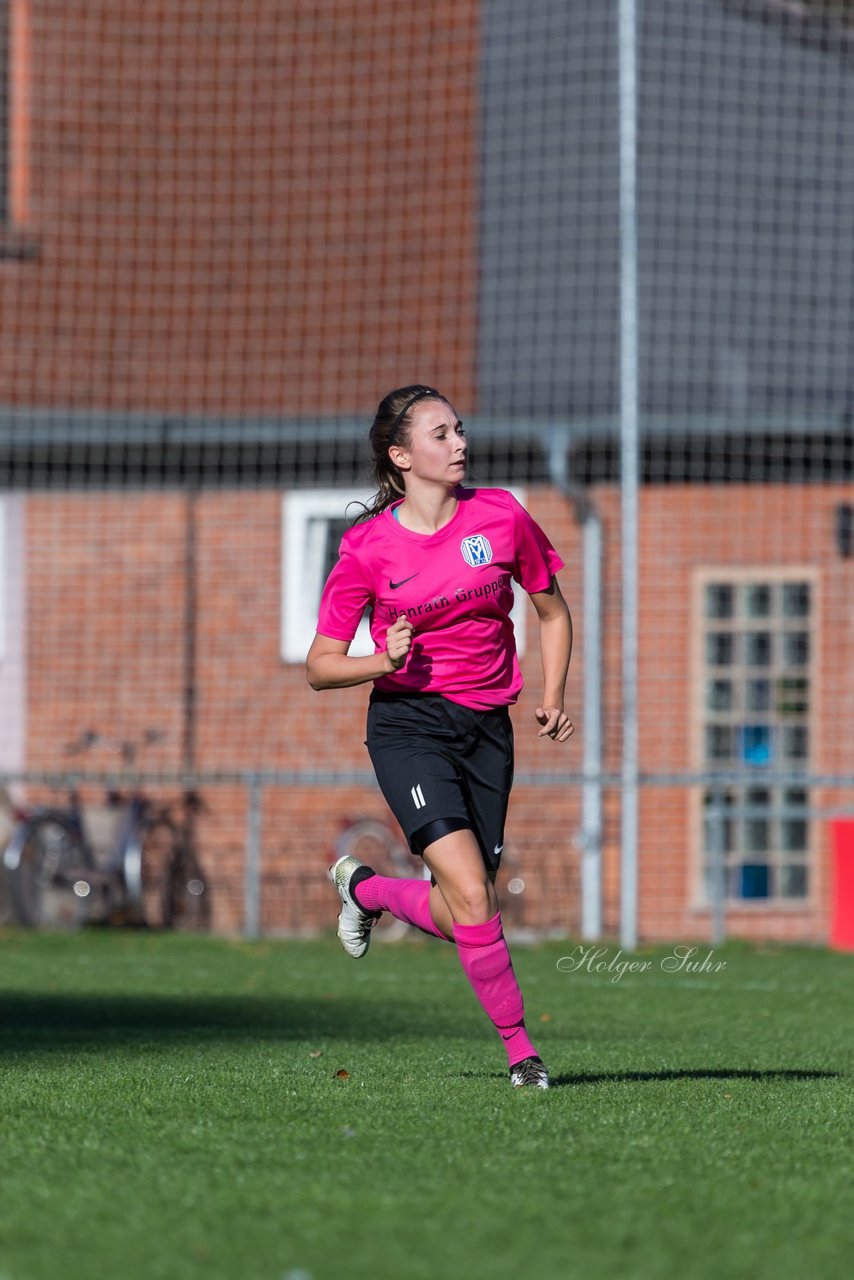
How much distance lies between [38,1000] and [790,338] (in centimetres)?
997

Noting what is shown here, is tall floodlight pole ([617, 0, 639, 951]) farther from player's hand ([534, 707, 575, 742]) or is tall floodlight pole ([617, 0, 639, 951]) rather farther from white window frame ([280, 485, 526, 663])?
player's hand ([534, 707, 575, 742])

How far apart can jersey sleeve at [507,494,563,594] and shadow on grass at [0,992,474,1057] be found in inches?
81.2

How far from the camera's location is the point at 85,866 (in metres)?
14.7

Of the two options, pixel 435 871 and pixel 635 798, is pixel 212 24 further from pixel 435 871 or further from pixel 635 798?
pixel 435 871

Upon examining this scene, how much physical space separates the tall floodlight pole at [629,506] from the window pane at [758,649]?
104 inches

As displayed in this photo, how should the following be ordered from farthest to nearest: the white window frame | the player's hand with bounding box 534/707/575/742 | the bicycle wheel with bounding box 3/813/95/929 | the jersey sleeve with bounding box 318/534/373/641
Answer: the white window frame → the bicycle wheel with bounding box 3/813/95/929 → the jersey sleeve with bounding box 318/534/373/641 → the player's hand with bounding box 534/707/575/742

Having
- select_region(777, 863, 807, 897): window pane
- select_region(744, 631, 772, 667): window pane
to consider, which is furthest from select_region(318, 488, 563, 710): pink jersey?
select_region(777, 863, 807, 897): window pane

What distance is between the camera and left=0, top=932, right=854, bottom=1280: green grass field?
11.2ft

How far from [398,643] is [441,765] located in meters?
0.54

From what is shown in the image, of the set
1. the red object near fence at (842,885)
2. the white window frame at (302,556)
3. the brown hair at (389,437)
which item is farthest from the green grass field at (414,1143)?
the white window frame at (302,556)

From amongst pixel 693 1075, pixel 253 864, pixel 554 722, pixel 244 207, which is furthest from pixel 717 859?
pixel 554 722

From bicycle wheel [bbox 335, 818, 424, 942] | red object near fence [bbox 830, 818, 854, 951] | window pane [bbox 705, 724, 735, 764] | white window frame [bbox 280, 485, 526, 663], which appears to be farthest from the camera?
white window frame [bbox 280, 485, 526, 663]

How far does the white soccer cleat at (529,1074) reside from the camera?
216 inches

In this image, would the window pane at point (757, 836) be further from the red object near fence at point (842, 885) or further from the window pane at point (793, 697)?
the red object near fence at point (842, 885)
